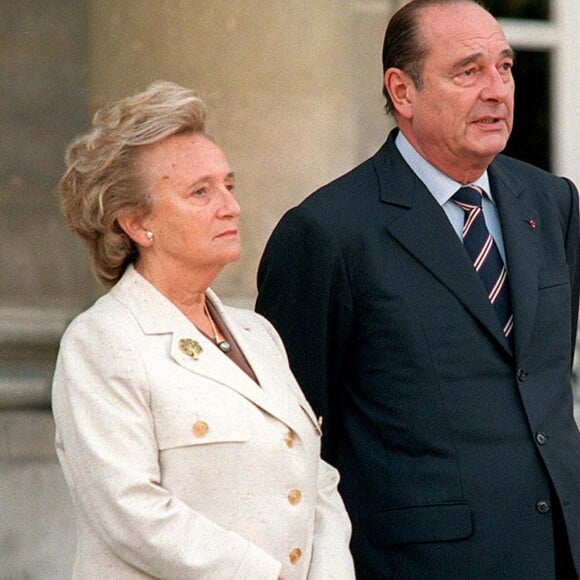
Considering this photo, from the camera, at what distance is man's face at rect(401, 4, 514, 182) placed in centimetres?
402

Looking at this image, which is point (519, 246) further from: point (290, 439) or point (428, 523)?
point (290, 439)

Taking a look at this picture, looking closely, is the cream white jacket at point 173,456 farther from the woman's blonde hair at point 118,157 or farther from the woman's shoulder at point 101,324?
the woman's blonde hair at point 118,157

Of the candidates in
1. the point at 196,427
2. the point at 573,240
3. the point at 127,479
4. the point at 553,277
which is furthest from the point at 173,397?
the point at 573,240

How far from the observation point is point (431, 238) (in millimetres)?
3986

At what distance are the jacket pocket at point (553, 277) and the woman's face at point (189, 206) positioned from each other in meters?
0.93

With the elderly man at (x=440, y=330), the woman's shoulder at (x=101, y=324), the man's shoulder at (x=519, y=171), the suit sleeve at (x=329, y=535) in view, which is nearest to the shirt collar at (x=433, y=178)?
the elderly man at (x=440, y=330)

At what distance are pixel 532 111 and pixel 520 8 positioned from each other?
0.43 meters

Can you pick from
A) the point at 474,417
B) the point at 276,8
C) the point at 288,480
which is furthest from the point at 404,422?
the point at 276,8

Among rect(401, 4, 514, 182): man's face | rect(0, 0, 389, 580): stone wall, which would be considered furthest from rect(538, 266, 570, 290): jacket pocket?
rect(0, 0, 389, 580): stone wall

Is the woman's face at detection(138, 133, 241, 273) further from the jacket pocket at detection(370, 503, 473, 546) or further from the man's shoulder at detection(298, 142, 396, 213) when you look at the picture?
the jacket pocket at detection(370, 503, 473, 546)

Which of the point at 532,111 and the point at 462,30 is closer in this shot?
the point at 462,30

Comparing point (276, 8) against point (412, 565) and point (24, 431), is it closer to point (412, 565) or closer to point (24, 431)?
point (24, 431)

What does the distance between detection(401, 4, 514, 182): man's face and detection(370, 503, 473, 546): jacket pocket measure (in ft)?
2.58

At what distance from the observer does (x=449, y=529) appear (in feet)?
12.5
